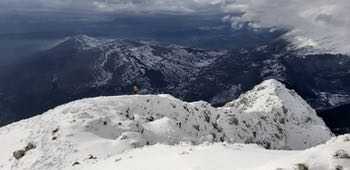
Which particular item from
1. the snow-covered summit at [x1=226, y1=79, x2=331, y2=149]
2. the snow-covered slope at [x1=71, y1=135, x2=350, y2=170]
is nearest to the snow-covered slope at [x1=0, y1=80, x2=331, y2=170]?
the snow-covered slope at [x1=71, y1=135, x2=350, y2=170]

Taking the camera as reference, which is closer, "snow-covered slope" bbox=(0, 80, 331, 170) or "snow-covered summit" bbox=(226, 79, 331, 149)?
"snow-covered slope" bbox=(0, 80, 331, 170)

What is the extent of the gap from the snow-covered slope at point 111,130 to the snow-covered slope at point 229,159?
5.95 metres

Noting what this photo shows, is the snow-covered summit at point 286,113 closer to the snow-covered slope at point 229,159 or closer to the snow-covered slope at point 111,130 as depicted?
the snow-covered slope at point 111,130

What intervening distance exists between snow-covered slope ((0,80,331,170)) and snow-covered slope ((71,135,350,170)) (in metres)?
5.95

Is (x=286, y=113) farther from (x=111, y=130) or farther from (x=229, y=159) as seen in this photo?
(x=229, y=159)

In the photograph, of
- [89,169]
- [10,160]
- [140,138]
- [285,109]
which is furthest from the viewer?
[285,109]

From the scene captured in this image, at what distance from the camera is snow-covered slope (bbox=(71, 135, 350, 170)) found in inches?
1332

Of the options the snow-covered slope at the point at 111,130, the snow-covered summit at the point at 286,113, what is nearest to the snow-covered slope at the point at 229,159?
the snow-covered slope at the point at 111,130

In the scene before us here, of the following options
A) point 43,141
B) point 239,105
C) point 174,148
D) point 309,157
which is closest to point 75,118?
point 43,141

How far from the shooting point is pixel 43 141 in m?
69.1

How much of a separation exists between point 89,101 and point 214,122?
915 inches

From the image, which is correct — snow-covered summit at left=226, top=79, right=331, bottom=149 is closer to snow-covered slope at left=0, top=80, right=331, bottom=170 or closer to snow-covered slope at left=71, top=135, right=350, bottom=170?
snow-covered slope at left=0, top=80, right=331, bottom=170

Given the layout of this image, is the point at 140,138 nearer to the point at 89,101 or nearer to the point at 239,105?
the point at 89,101

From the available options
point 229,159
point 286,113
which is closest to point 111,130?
point 229,159
